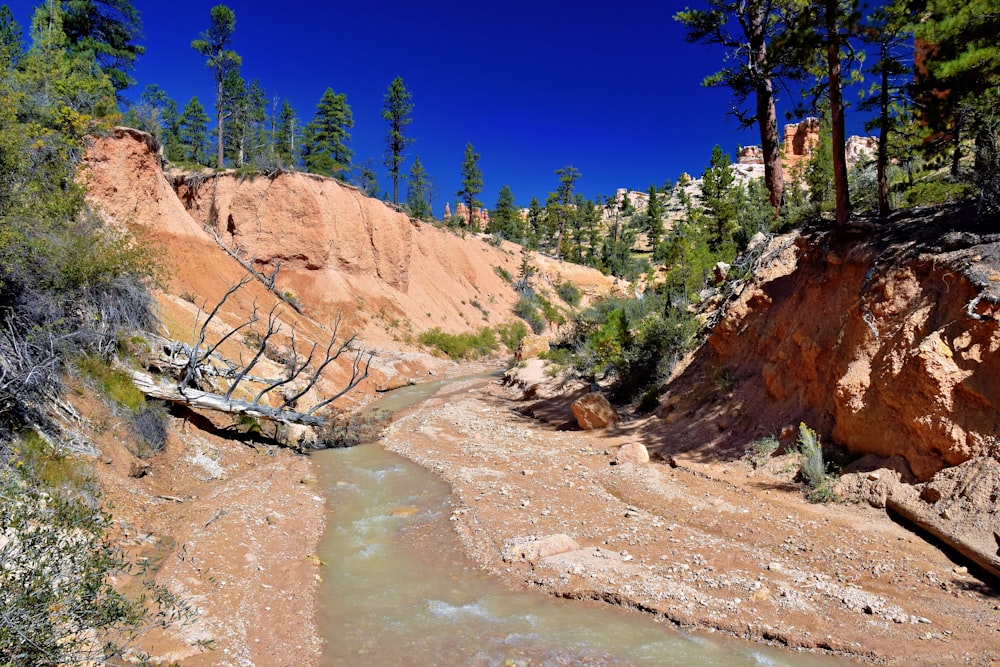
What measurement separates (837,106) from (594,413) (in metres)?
7.53

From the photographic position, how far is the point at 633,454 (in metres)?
9.98

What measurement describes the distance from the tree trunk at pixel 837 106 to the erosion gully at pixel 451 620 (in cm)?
774

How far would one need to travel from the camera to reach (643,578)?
19.4 feet

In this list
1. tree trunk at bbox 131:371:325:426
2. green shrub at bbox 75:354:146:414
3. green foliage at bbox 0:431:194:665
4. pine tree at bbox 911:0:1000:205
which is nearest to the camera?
green foliage at bbox 0:431:194:665

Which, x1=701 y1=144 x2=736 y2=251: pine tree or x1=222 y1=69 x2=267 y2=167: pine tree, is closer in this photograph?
x1=701 y1=144 x2=736 y2=251: pine tree

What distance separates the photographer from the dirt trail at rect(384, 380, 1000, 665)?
Result: 4.77 m

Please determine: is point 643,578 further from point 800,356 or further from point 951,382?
point 800,356

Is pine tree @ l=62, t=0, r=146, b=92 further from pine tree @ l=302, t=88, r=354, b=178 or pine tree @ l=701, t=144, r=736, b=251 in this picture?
pine tree @ l=701, t=144, r=736, b=251

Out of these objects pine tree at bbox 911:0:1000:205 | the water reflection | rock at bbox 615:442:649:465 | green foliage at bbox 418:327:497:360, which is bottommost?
the water reflection

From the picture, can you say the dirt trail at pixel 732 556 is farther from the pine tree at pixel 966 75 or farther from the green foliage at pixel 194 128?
the green foliage at pixel 194 128

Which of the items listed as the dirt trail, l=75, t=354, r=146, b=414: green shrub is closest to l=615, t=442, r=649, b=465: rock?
the dirt trail

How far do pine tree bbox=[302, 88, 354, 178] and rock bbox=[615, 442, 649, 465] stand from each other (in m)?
36.4

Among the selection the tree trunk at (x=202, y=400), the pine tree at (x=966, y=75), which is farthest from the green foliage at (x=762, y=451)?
the tree trunk at (x=202, y=400)

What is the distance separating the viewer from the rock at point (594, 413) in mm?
12516
